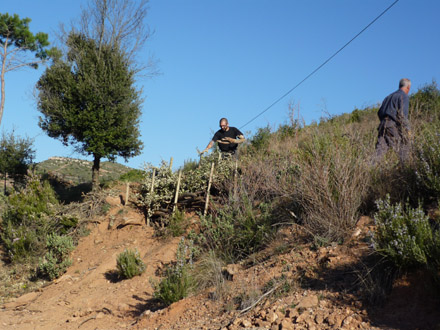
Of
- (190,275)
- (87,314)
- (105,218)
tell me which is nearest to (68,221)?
(105,218)

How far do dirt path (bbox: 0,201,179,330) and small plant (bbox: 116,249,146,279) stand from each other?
119 mm

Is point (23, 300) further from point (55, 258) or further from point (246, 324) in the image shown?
point (246, 324)

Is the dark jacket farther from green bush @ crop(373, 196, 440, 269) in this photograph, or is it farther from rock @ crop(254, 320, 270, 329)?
rock @ crop(254, 320, 270, 329)

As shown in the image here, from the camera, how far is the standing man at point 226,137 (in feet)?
35.4

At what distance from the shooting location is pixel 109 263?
884 cm

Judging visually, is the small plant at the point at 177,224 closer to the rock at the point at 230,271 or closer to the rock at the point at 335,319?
the rock at the point at 230,271

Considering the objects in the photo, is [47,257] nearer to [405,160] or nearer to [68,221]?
[68,221]

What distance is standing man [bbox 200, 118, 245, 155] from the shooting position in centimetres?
1079

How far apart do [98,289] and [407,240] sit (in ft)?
19.0

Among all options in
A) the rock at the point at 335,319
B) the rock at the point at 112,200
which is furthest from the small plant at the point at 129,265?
the rock at the point at 335,319

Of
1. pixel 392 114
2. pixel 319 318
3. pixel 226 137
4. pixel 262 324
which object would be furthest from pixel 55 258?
pixel 392 114

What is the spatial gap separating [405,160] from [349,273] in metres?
2.10

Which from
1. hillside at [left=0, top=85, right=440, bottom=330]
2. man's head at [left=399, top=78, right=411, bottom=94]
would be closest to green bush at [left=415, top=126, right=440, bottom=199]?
hillside at [left=0, top=85, right=440, bottom=330]

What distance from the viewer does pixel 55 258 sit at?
9523 mm
